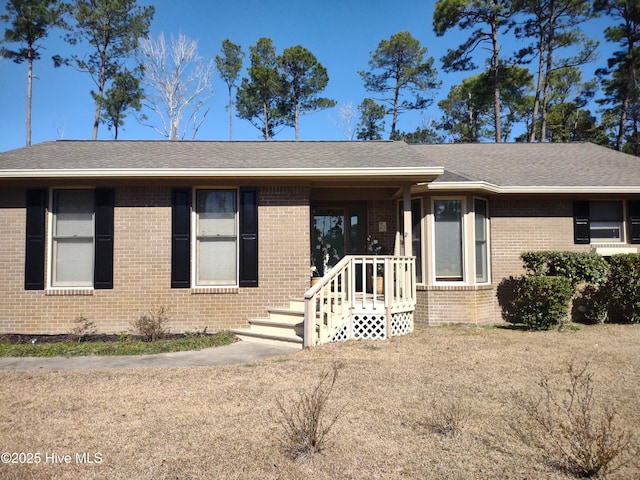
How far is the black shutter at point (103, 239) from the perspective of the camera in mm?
7824

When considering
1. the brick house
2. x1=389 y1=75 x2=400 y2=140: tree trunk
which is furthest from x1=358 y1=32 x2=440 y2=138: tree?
the brick house

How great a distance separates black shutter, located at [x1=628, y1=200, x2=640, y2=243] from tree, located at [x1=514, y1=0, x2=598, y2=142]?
13891 mm

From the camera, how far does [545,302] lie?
26.3ft

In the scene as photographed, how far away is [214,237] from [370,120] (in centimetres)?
2179

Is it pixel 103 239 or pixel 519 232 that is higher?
pixel 519 232

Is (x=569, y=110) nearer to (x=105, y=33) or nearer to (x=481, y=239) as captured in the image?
(x=481, y=239)

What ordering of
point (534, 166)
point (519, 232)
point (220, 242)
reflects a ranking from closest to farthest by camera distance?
point (220, 242), point (519, 232), point (534, 166)

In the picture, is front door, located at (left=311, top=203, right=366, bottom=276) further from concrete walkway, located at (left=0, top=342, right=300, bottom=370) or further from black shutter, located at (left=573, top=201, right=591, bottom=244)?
black shutter, located at (left=573, top=201, right=591, bottom=244)

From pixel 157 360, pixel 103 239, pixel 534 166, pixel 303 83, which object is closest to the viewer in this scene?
pixel 157 360

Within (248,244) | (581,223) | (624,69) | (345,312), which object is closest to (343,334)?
(345,312)

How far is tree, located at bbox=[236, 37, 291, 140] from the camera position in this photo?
86.2 feet

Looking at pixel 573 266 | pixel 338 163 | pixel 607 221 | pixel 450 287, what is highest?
pixel 338 163

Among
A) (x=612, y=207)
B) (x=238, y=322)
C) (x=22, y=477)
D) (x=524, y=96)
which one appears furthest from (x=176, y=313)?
(x=524, y=96)

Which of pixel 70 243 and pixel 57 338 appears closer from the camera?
pixel 57 338
